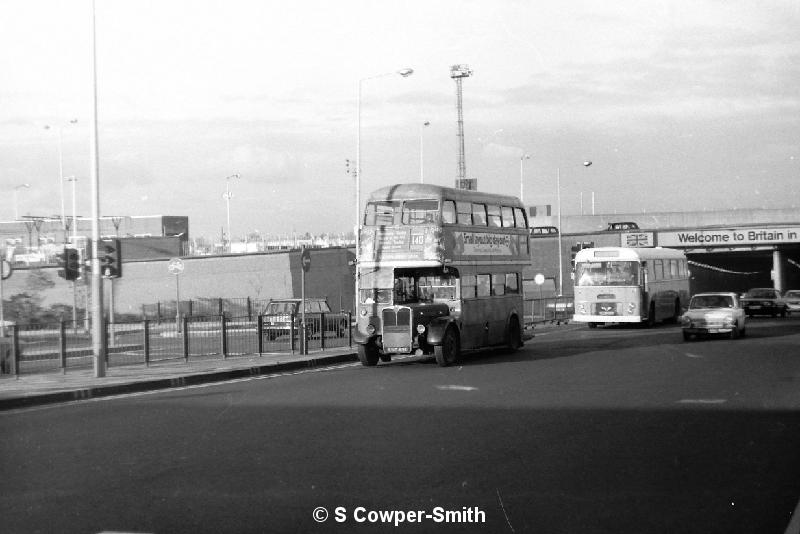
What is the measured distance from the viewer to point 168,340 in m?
26.9

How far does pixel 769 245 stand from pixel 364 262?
5406 cm

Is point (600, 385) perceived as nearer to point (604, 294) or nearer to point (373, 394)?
point (373, 394)

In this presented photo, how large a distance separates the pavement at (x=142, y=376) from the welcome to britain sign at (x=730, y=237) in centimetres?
4942

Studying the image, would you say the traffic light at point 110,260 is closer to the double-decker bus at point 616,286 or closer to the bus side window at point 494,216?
the bus side window at point 494,216

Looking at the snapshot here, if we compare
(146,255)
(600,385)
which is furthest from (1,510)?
(146,255)

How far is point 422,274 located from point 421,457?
607 inches

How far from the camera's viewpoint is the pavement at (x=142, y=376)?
18.8 m

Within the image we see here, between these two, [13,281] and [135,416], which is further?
[13,281]

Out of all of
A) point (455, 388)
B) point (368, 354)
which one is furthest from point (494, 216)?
point (455, 388)

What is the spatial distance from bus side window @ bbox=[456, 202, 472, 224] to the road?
21.2ft

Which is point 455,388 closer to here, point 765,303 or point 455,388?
point 455,388

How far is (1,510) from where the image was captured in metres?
8.67

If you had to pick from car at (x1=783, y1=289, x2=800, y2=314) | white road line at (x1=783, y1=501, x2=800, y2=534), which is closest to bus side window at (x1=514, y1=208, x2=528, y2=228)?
white road line at (x1=783, y1=501, x2=800, y2=534)

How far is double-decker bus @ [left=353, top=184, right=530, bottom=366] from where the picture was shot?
82.2 feet
